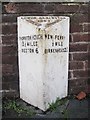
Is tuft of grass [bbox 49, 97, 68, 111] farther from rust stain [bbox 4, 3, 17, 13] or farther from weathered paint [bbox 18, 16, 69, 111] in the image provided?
rust stain [bbox 4, 3, 17, 13]

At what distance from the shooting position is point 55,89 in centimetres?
363

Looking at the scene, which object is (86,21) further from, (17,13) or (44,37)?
(17,13)

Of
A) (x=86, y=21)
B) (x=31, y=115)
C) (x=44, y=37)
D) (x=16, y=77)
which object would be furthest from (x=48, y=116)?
(x=86, y=21)

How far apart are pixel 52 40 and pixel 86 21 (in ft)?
1.32

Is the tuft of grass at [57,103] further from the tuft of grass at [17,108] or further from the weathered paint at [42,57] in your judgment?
the tuft of grass at [17,108]

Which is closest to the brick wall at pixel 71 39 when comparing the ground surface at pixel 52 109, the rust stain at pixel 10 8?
the rust stain at pixel 10 8

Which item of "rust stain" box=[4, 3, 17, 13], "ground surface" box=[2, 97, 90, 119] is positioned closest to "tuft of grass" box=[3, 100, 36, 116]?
"ground surface" box=[2, 97, 90, 119]

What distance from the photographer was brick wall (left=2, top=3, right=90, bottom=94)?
3.51 meters

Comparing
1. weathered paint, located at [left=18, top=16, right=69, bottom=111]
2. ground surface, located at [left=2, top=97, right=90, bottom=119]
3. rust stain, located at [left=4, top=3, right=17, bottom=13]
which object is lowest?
ground surface, located at [left=2, top=97, right=90, bottom=119]

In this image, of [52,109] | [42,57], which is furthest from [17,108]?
[42,57]

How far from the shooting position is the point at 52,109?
3537 millimetres

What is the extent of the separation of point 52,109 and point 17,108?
0.34 metres

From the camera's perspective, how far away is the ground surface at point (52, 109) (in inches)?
135

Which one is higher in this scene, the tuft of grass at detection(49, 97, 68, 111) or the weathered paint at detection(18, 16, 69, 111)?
the weathered paint at detection(18, 16, 69, 111)
